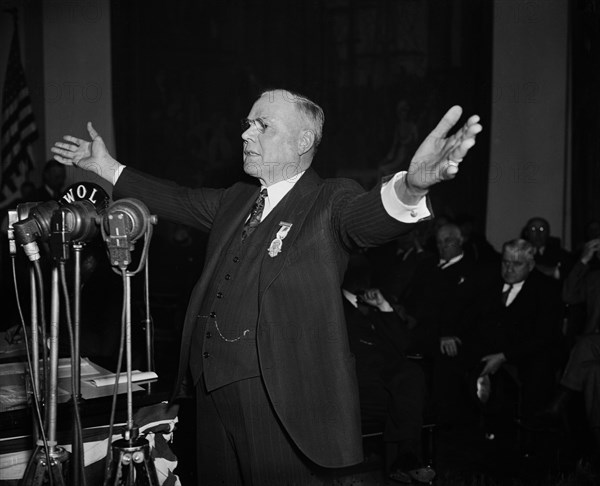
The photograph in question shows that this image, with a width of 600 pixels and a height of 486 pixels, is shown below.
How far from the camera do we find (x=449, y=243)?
22.1 feet

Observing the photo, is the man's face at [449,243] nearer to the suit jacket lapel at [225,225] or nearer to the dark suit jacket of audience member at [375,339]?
the dark suit jacket of audience member at [375,339]

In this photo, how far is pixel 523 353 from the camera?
17.2ft

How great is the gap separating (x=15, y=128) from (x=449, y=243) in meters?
6.22

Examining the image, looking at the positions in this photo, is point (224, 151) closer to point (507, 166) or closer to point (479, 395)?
point (507, 166)

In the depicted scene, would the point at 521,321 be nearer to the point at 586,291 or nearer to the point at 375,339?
the point at 586,291

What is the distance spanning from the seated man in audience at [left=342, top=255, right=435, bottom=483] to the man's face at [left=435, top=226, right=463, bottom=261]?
201cm

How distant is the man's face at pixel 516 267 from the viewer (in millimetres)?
5691

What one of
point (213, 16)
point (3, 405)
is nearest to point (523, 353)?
point (3, 405)

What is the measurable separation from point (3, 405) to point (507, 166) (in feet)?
30.2

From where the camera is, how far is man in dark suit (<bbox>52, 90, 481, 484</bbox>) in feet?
7.79

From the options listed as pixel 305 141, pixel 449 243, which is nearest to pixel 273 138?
pixel 305 141

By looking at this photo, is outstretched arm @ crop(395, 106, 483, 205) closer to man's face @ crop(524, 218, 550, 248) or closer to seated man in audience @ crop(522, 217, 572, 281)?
seated man in audience @ crop(522, 217, 572, 281)

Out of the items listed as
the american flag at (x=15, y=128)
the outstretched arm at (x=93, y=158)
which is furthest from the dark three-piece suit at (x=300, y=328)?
the american flag at (x=15, y=128)

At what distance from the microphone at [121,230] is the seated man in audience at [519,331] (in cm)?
354
